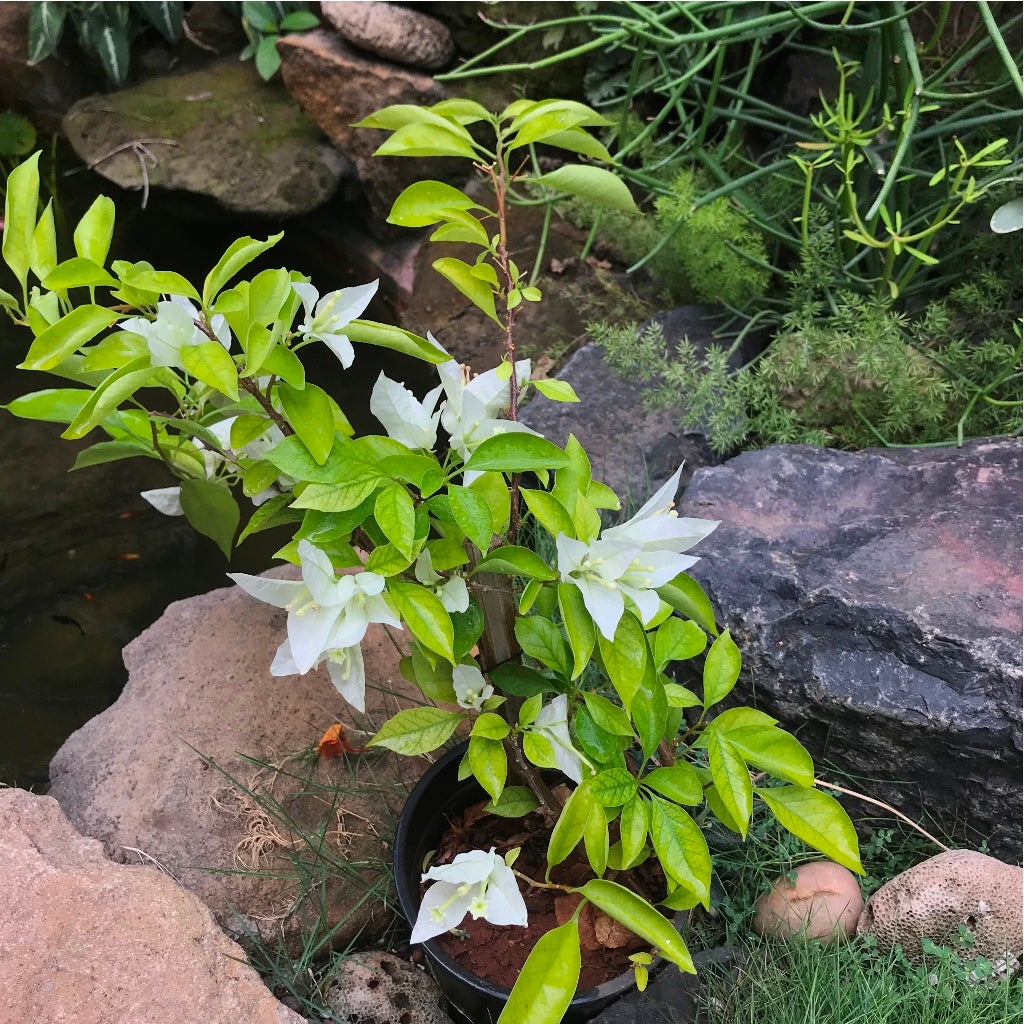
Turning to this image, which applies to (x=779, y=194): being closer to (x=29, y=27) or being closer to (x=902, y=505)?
(x=902, y=505)

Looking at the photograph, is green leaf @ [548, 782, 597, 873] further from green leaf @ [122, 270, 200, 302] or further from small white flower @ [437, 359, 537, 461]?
green leaf @ [122, 270, 200, 302]

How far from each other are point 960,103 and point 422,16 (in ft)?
6.07

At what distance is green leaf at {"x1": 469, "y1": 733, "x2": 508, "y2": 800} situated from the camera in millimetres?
1029

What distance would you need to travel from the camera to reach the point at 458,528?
969mm

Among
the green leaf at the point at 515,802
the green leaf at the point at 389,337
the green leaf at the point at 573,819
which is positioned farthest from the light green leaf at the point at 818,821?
the green leaf at the point at 389,337

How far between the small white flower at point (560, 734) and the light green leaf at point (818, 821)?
221mm

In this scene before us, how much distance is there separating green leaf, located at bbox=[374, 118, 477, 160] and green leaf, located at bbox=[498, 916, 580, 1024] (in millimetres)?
837

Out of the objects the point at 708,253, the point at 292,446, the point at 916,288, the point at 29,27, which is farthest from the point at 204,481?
the point at 29,27

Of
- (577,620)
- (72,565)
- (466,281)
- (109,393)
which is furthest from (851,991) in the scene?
(72,565)

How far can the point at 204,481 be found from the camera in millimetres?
1232

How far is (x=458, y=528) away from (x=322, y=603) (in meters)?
0.18

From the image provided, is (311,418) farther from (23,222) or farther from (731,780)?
(731,780)

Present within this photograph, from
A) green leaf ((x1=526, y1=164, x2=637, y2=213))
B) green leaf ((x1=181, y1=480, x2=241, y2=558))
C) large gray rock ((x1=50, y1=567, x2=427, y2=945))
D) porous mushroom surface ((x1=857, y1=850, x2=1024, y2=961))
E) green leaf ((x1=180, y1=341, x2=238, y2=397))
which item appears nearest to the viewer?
green leaf ((x1=180, y1=341, x2=238, y2=397))

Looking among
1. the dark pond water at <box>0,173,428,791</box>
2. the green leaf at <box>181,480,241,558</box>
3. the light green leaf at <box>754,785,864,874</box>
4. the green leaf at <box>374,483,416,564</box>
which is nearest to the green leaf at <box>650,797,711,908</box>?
the light green leaf at <box>754,785,864,874</box>
